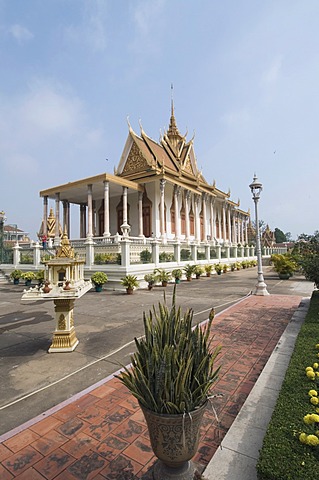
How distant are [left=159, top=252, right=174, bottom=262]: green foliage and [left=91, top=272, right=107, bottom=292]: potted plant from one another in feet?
12.2

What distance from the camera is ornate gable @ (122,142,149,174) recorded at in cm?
2054

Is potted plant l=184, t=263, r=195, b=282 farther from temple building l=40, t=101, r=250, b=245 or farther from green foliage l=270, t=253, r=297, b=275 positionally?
green foliage l=270, t=253, r=297, b=275

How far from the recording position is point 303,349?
3.53 meters

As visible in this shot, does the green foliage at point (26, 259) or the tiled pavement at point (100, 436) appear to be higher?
the green foliage at point (26, 259)

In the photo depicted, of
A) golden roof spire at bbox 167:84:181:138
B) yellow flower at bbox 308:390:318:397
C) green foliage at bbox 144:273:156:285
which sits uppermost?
golden roof spire at bbox 167:84:181:138

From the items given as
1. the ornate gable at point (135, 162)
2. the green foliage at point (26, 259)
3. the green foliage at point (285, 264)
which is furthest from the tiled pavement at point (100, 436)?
the ornate gable at point (135, 162)

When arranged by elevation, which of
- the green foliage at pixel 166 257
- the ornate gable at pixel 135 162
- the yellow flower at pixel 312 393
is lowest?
the yellow flower at pixel 312 393

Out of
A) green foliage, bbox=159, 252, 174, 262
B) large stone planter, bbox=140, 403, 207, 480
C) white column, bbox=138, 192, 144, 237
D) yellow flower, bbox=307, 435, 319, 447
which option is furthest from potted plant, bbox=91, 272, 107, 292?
yellow flower, bbox=307, 435, 319, 447

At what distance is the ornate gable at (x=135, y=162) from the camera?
20.5 metres

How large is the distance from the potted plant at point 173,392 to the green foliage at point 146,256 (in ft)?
36.4

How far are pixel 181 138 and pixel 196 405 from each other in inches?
1104

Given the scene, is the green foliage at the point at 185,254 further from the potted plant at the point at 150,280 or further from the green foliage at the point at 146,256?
the potted plant at the point at 150,280

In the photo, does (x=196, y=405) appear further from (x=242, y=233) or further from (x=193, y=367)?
(x=242, y=233)

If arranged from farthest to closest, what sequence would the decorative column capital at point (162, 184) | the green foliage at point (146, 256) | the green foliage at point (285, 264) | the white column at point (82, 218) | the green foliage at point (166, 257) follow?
the white column at point (82, 218) → the decorative column capital at point (162, 184) → the green foliage at point (285, 264) → the green foliage at point (166, 257) → the green foliage at point (146, 256)
